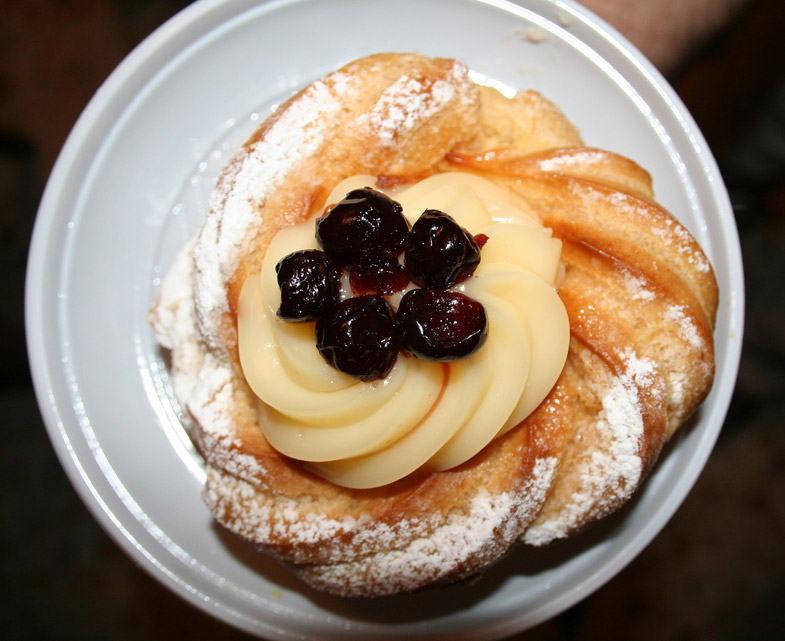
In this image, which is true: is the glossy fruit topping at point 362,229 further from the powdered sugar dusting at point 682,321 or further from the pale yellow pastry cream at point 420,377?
the powdered sugar dusting at point 682,321

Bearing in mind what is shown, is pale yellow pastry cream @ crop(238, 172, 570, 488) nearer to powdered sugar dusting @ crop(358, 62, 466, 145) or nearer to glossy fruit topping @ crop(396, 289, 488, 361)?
glossy fruit topping @ crop(396, 289, 488, 361)

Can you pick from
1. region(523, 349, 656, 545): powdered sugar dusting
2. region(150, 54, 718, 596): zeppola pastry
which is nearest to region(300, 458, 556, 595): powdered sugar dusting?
region(150, 54, 718, 596): zeppola pastry

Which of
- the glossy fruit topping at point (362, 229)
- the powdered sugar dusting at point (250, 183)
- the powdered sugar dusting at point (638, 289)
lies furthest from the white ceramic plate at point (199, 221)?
the glossy fruit topping at point (362, 229)

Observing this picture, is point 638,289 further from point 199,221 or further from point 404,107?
point 199,221

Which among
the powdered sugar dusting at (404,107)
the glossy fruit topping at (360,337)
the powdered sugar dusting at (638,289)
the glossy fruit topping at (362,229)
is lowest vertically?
the powdered sugar dusting at (638,289)

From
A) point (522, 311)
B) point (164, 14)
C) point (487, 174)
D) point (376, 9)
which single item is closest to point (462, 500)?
point (522, 311)

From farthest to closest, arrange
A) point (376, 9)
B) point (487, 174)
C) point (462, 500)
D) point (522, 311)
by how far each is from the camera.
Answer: point (376, 9) → point (487, 174) → point (462, 500) → point (522, 311)

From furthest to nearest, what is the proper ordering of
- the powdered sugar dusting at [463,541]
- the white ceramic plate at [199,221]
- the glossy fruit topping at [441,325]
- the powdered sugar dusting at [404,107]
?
the white ceramic plate at [199,221], the powdered sugar dusting at [404,107], the powdered sugar dusting at [463,541], the glossy fruit topping at [441,325]

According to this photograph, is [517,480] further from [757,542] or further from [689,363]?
[757,542]
